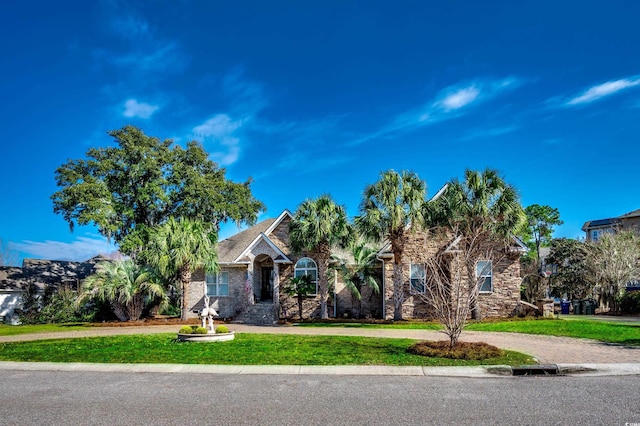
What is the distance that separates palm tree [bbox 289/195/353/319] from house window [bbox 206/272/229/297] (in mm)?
5942

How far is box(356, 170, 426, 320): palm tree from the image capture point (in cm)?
2473

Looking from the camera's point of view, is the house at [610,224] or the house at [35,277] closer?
the house at [35,277]

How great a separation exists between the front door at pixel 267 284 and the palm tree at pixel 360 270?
561cm

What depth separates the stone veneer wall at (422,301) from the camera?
27.1m

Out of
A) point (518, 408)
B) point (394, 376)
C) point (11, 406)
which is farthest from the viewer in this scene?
point (394, 376)

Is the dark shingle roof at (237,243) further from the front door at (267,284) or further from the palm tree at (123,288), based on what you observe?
the palm tree at (123,288)

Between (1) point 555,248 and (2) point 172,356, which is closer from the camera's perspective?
(2) point 172,356

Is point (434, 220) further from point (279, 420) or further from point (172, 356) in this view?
point (279, 420)

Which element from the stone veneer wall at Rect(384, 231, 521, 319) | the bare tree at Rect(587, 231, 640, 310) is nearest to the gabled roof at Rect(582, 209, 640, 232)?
the bare tree at Rect(587, 231, 640, 310)

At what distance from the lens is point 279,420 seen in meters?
6.97

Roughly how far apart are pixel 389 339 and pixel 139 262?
73.5 feet

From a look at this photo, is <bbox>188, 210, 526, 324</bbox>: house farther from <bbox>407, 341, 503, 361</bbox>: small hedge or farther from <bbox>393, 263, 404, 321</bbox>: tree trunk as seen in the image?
<bbox>407, 341, 503, 361</bbox>: small hedge

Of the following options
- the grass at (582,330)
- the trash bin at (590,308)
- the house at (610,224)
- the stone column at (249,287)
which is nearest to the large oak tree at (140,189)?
the stone column at (249,287)

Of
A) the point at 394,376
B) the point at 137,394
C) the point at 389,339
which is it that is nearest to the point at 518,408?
the point at 394,376
